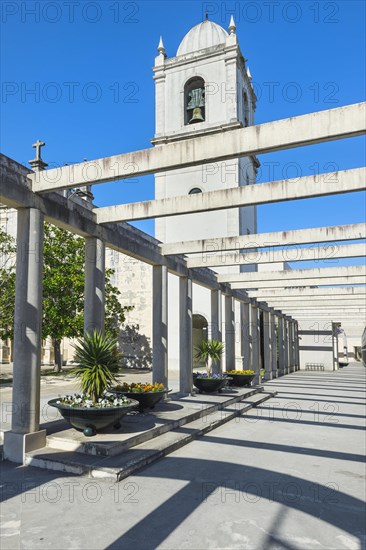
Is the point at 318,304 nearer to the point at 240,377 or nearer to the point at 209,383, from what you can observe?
the point at 240,377

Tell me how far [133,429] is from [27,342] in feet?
7.84

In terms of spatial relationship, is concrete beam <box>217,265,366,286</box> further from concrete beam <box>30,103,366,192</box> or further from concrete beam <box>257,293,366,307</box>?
concrete beam <box>30,103,366,192</box>

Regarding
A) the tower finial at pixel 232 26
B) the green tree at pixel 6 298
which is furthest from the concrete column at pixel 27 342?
the tower finial at pixel 232 26

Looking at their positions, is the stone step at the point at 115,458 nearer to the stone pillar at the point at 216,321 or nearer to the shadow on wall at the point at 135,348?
the stone pillar at the point at 216,321

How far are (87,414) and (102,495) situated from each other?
1.78m

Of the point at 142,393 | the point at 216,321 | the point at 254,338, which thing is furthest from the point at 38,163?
the point at 254,338

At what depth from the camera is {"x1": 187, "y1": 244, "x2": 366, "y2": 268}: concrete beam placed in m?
11.7

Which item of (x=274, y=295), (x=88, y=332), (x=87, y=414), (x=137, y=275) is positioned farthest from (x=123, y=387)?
(x=137, y=275)

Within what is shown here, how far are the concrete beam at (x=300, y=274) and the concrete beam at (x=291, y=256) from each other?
2488 millimetres

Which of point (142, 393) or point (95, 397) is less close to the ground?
point (95, 397)

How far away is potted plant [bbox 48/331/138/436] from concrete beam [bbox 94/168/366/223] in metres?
2.68

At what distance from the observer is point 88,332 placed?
8.52m

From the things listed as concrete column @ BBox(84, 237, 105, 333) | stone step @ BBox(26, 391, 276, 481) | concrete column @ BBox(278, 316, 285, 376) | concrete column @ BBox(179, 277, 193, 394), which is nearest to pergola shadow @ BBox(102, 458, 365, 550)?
stone step @ BBox(26, 391, 276, 481)

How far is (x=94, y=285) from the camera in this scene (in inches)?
347
